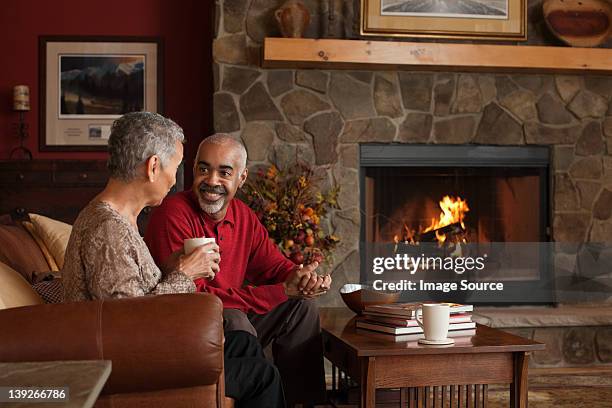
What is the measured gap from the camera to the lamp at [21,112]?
477 cm

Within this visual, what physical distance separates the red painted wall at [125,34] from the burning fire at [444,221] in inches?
52.2

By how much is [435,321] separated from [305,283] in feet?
1.78

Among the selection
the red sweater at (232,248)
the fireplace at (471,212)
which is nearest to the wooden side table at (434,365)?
the red sweater at (232,248)

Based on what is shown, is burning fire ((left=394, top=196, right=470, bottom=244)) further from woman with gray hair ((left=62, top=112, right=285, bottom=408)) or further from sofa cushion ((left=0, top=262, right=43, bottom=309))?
sofa cushion ((left=0, top=262, right=43, bottom=309))

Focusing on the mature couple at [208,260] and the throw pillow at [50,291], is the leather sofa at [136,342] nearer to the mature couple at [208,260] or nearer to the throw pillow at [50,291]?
the mature couple at [208,260]

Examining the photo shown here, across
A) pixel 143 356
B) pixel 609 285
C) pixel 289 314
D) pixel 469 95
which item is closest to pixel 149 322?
pixel 143 356

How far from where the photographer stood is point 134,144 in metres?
2.12

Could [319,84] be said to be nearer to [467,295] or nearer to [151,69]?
[151,69]

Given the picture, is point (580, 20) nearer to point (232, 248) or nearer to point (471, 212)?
point (471, 212)

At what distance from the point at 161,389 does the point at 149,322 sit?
161mm

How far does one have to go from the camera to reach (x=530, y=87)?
4.71 meters

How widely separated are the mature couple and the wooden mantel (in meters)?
1.49

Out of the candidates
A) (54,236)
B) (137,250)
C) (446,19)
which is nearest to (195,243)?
(137,250)

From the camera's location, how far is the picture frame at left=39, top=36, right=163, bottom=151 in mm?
4922
